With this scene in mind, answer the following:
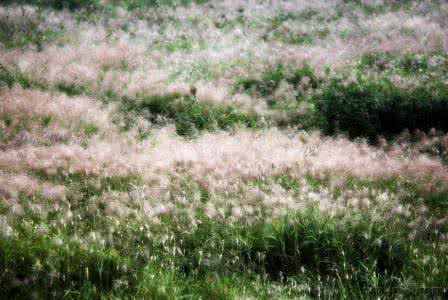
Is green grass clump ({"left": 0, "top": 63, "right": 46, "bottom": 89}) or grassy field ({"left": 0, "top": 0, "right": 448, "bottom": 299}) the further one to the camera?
green grass clump ({"left": 0, "top": 63, "right": 46, "bottom": 89})

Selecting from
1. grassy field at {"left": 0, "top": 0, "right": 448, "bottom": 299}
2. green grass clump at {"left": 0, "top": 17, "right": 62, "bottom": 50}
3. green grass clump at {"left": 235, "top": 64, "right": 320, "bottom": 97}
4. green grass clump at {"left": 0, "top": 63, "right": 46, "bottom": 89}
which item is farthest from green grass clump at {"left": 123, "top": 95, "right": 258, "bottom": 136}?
green grass clump at {"left": 0, "top": 17, "right": 62, "bottom": 50}

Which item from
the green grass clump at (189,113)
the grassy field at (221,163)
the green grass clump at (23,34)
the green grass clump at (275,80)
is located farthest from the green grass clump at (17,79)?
the green grass clump at (275,80)

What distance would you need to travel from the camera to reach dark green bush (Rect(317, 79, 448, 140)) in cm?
912

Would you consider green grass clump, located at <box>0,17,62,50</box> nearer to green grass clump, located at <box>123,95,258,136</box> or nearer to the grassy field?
the grassy field

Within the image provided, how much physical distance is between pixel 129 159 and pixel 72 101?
2.91m

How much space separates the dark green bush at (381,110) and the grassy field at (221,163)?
40 millimetres

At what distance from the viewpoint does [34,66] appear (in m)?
10.4

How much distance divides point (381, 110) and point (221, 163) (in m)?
4.43

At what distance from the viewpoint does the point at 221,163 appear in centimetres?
670

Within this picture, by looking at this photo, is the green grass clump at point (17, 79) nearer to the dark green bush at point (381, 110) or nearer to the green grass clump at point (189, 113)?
the green grass clump at point (189, 113)

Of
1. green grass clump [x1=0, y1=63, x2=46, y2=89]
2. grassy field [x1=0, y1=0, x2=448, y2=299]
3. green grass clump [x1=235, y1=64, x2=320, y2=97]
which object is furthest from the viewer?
green grass clump [x1=235, y1=64, x2=320, y2=97]

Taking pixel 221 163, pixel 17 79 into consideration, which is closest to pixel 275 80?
pixel 221 163

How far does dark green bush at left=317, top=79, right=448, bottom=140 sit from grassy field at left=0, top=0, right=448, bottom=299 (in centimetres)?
4

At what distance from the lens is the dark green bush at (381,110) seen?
29.9ft
